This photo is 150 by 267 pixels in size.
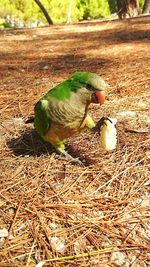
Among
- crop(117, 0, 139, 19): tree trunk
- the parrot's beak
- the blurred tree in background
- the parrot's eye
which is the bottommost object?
the parrot's beak

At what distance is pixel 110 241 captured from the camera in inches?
54.2

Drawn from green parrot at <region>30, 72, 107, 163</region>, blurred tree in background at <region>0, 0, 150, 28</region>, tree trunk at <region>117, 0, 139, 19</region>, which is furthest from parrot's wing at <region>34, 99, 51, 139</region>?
blurred tree in background at <region>0, 0, 150, 28</region>

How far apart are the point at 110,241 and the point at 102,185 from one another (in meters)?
0.34

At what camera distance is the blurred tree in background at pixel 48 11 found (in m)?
16.6

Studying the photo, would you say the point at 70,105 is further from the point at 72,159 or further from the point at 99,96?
the point at 72,159

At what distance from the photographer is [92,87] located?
162cm

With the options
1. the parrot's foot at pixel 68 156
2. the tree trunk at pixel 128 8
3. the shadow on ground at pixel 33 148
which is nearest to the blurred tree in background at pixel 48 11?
the tree trunk at pixel 128 8

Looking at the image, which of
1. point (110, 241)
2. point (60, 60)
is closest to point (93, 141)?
point (110, 241)

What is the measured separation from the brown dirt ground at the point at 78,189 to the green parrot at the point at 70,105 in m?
0.20

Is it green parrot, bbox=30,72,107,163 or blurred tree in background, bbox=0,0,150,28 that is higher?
blurred tree in background, bbox=0,0,150,28

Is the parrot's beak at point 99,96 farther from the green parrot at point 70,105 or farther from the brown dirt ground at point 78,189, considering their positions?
the brown dirt ground at point 78,189

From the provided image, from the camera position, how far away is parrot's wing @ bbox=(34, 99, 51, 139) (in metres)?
1.77

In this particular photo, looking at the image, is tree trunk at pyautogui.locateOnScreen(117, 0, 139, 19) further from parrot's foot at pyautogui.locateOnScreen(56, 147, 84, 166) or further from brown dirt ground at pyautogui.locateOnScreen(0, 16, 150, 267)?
parrot's foot at pyautogui.locateOnScreen(56, 147, 84, 166)

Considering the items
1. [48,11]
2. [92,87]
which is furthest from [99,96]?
[48,11]
